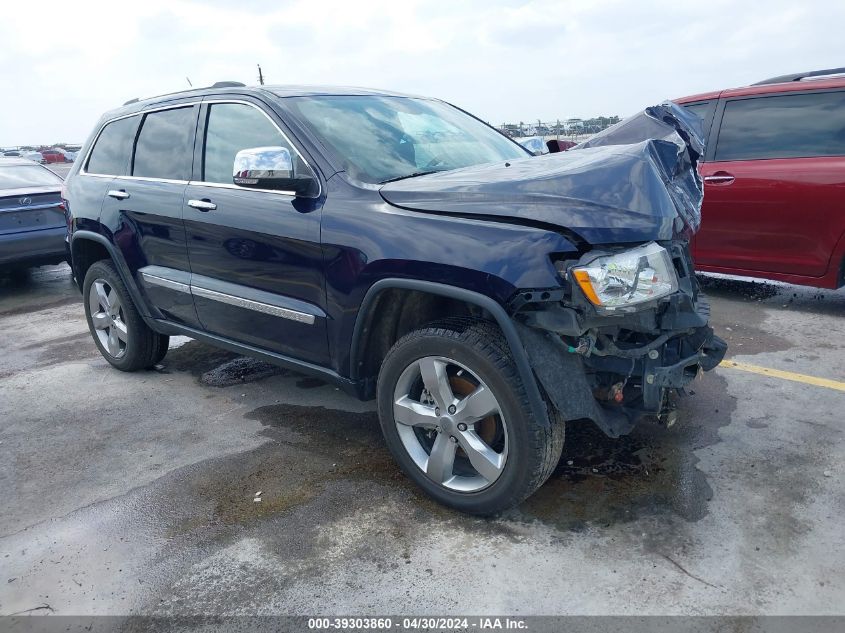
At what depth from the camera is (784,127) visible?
218 inches

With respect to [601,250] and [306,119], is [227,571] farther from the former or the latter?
[306,119]

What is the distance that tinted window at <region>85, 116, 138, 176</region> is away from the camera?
4.59 meters

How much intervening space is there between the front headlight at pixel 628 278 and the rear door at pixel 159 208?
2502mm

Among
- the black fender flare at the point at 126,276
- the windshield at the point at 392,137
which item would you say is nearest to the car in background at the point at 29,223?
the black fender flare at the point at 126,276

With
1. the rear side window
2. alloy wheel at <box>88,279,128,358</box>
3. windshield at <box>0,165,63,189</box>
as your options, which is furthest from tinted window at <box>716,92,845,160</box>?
windshield at <box>0,165,63,189</box>

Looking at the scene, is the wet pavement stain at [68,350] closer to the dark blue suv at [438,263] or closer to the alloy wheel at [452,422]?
the dark blue suv at [438,263]

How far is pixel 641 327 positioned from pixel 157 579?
82.0 inches

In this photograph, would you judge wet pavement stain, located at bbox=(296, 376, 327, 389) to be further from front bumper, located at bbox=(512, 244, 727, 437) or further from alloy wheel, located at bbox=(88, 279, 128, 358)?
front bumper, located at bbox=(512, 244, 727, 437)

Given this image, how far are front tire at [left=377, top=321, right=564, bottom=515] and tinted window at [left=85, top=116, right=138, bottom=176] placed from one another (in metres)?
2.78

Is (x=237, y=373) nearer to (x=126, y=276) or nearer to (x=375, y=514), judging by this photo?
(x=126, y=276)

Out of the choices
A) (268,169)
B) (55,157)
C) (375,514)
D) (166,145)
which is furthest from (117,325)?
(55,157)

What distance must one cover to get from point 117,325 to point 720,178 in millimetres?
4936

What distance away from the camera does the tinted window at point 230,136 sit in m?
3.56

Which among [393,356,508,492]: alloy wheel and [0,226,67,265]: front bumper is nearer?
[393,356,508,492]: alloy wheel
